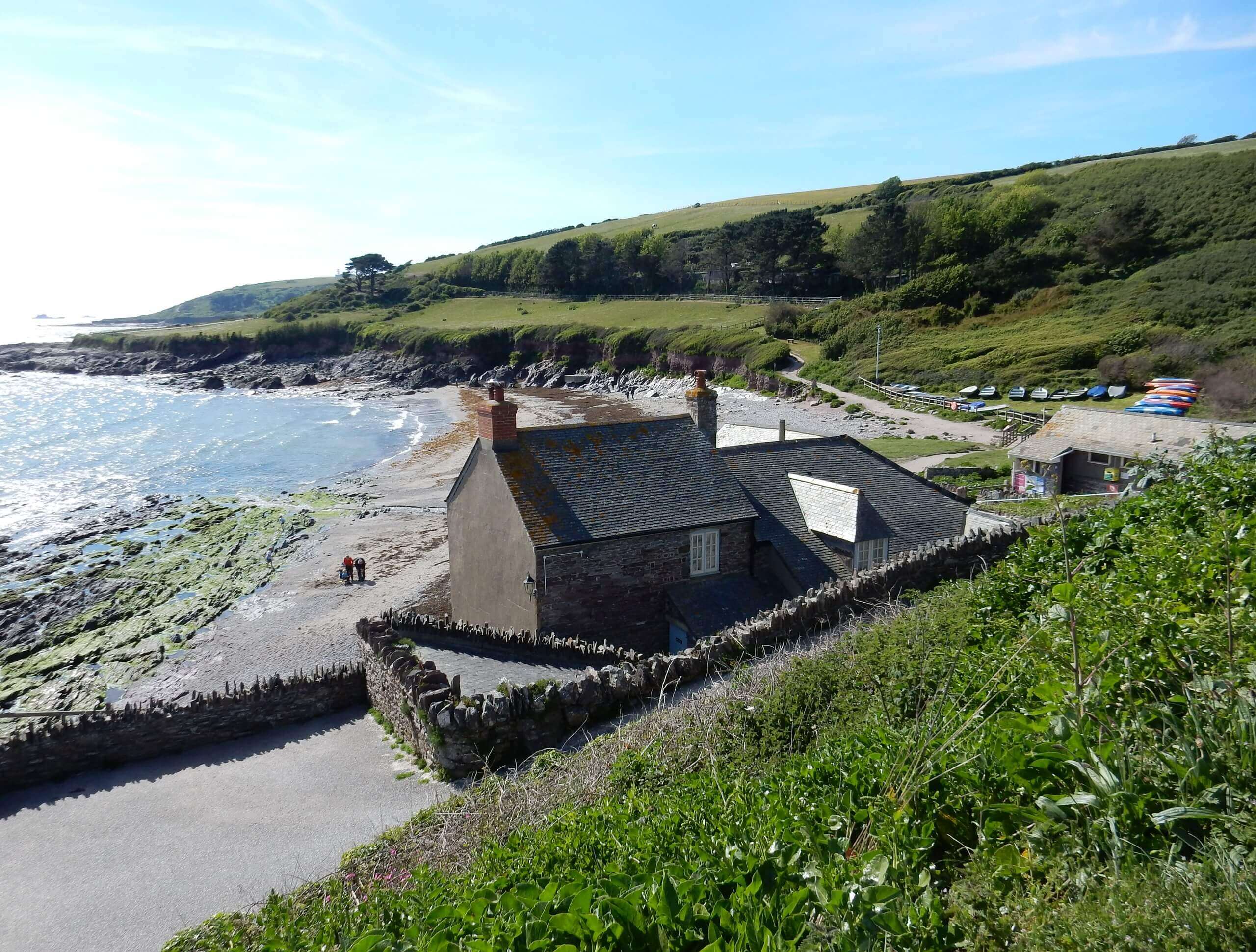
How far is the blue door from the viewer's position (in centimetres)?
1834

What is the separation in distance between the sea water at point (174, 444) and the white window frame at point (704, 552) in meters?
38.6

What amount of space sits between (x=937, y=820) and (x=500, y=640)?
13.8m

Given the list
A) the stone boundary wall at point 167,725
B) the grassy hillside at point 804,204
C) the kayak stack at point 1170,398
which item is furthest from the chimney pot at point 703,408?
the grassy hillside at point 804,204

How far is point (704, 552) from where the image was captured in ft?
64.2

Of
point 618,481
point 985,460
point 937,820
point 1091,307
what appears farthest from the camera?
point 1091,307

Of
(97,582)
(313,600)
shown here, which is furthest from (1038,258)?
(97,582)

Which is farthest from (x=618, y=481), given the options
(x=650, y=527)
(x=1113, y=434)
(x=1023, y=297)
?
(x=1023, y=297)

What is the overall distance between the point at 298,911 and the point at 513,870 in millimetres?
2824

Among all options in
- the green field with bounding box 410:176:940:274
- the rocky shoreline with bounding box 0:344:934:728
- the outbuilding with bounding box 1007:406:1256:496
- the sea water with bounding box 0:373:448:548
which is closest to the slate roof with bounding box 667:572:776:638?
the rocky shoreline with bounding box 0:344:934:728

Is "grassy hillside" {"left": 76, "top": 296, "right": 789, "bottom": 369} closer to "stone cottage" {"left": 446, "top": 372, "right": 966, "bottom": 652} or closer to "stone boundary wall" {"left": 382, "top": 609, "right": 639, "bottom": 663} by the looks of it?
"stone cottage" {"left": 446, "top": 372, "right": 966, "bottom": 652}

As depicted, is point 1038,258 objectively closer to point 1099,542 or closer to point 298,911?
point 1099,542

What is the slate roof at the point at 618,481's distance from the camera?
18.4 meters

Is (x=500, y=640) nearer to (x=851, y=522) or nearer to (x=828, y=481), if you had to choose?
(x=851, y=522)

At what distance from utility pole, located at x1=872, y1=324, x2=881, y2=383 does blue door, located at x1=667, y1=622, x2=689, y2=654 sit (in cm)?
5470
